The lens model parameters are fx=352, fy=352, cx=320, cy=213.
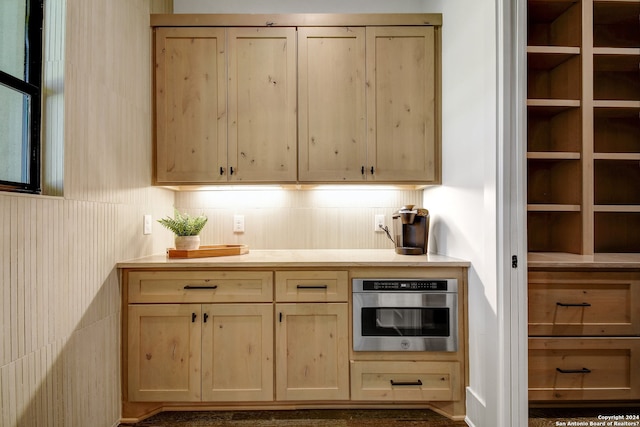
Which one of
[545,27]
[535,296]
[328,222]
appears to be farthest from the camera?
[328,222]

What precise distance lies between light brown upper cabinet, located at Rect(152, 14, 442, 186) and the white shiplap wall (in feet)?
0.98

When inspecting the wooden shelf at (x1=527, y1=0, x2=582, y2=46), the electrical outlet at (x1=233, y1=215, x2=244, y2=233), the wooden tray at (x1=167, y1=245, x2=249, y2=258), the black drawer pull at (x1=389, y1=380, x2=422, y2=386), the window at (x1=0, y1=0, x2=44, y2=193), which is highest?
the wooden shelf at (x1=527, y1=0, x2=582, y2=46)

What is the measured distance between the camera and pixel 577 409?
202cm

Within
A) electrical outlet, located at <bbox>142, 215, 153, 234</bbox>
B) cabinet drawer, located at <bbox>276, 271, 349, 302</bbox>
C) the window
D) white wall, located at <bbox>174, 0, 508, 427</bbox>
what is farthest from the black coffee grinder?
the window

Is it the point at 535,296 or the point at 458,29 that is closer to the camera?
the point at 535,296

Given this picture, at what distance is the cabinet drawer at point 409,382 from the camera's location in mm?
2004

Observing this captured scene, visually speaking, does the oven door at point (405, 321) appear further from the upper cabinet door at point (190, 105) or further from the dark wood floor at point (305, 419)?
the upper cabinet door at point (190, 105)

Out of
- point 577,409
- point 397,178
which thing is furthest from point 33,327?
point 577,409

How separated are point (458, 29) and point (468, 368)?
6.51ft

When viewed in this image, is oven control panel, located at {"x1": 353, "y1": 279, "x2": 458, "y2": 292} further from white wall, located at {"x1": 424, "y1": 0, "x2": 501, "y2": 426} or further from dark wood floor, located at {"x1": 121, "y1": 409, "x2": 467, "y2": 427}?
dark wood floor, located at {"x1": 121, "y1": 409, "x2": 467, "y2": 427}

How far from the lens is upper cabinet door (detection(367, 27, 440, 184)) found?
7.74ft

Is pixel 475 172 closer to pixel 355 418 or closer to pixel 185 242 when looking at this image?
pixel 355 418

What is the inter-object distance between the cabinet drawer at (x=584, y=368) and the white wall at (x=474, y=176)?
27 centimetres

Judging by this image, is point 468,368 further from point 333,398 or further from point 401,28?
point 401,28
